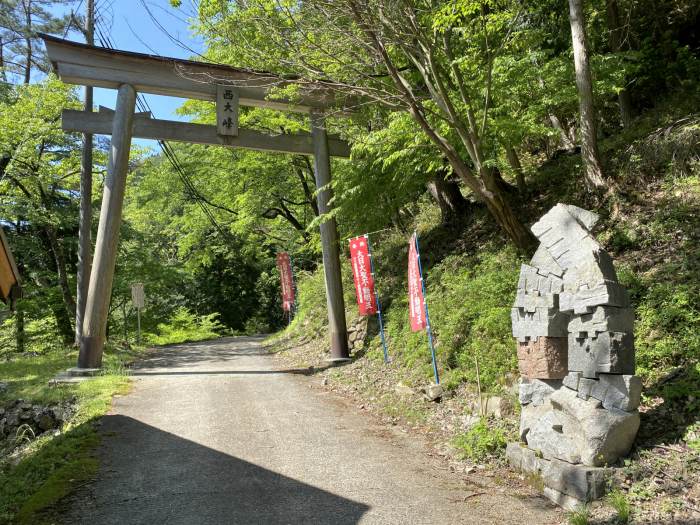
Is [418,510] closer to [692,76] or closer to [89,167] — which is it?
[692,76]

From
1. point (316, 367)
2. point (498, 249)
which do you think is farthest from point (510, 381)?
point (316, 367)

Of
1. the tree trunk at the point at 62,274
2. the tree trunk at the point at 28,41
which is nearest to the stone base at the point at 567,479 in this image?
the tree trunk at the point at 62,274

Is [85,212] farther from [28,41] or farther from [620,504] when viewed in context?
[620,504]

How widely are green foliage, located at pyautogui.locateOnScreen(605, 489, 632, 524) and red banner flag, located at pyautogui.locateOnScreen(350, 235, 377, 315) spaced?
731 cm

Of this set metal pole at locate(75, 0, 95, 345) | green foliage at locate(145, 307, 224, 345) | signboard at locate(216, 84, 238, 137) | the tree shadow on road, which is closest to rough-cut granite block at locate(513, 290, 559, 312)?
the tree shadow on road

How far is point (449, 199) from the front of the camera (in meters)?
12.6

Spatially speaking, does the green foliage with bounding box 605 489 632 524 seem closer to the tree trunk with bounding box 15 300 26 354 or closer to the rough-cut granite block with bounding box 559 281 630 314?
the rough-cut granite block with bounding box 559 281 630 314

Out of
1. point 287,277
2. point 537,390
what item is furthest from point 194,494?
point 287,277

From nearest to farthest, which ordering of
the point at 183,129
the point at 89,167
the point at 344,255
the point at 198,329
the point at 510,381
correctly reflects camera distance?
1. the point at 510,381
2. the point at 183,129
3. the point at 89,167
4. the point at 344,255
5. the point at 198,329

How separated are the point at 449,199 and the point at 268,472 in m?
8.95

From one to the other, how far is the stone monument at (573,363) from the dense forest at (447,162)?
0.64m

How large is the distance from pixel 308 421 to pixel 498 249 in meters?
4.76

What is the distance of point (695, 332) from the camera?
5.00 metres

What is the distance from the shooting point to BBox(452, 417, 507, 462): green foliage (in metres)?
5.29
